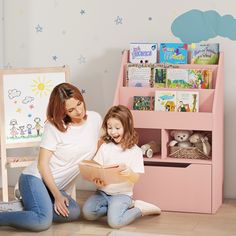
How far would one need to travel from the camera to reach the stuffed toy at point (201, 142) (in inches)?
140

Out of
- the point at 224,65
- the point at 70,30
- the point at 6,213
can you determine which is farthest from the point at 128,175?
the point at 70,30

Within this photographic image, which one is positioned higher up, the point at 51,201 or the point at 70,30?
the point at 70,30

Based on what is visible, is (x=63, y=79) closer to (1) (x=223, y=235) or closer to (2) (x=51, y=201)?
(2) (x=51, y=201)

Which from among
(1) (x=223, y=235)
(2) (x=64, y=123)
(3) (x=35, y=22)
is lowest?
(1) (x=223, y=235)

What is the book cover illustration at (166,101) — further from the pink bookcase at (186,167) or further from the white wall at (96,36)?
the white wall at (96,36)

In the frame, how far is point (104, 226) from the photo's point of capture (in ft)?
10.8

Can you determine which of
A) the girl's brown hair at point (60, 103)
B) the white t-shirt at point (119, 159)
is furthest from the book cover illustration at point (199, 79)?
the girl's brown hair at point (60, 103)

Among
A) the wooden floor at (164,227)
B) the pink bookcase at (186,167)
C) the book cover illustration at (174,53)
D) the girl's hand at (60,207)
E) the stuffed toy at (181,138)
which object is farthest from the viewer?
the book cover illustration at (174,53)

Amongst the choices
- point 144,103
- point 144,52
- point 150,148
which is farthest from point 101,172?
point 144,52

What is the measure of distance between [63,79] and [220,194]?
43.7 inches

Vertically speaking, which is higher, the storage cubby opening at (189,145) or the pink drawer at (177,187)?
the storage cubby opening at (189,145)

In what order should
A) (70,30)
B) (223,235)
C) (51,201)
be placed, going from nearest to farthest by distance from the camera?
1. (223,235)
2. (51,201)
3. (70,30)

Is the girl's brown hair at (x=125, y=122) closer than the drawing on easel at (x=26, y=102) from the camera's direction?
Yes

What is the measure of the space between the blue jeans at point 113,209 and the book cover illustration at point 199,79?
0.75 metres
